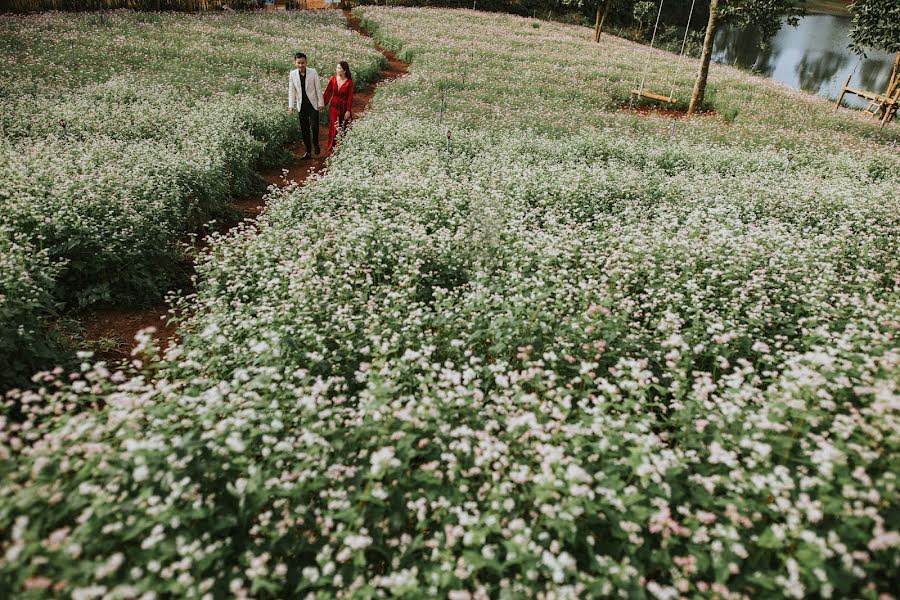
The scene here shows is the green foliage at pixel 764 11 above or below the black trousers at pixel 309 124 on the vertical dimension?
above

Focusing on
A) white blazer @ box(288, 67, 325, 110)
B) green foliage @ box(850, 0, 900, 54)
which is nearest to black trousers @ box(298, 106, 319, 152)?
white blazer @ box(288, 67, 325, 110)

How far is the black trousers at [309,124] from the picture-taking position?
13.2m

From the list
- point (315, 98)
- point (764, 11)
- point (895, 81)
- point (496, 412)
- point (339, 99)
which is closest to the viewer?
point (496, 412)

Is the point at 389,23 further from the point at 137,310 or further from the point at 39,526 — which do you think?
the point at 39,526

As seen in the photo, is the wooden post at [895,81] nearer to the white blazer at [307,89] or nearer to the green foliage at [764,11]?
the green foliage at [764,11]

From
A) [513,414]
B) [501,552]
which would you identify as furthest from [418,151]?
[501,552]

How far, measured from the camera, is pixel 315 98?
507 inches

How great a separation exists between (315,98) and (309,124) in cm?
106

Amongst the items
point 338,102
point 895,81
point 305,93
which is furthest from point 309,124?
point 895,81

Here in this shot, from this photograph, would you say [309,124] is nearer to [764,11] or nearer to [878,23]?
[764,11]

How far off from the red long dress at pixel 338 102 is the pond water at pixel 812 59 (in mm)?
31185

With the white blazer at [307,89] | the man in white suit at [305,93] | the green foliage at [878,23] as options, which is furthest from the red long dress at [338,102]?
the green foliage at [878,23]

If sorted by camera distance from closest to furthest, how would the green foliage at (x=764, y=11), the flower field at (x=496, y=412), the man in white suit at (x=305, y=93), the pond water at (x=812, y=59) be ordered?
the flower field at (x=496, y=412) → the man in white suit at (x=305, y=93) → the green foliage at (x=764, y=11) → the pond water at (x=812, y=59)

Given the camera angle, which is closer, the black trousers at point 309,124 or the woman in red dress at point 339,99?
the black trousers at point 309,124
